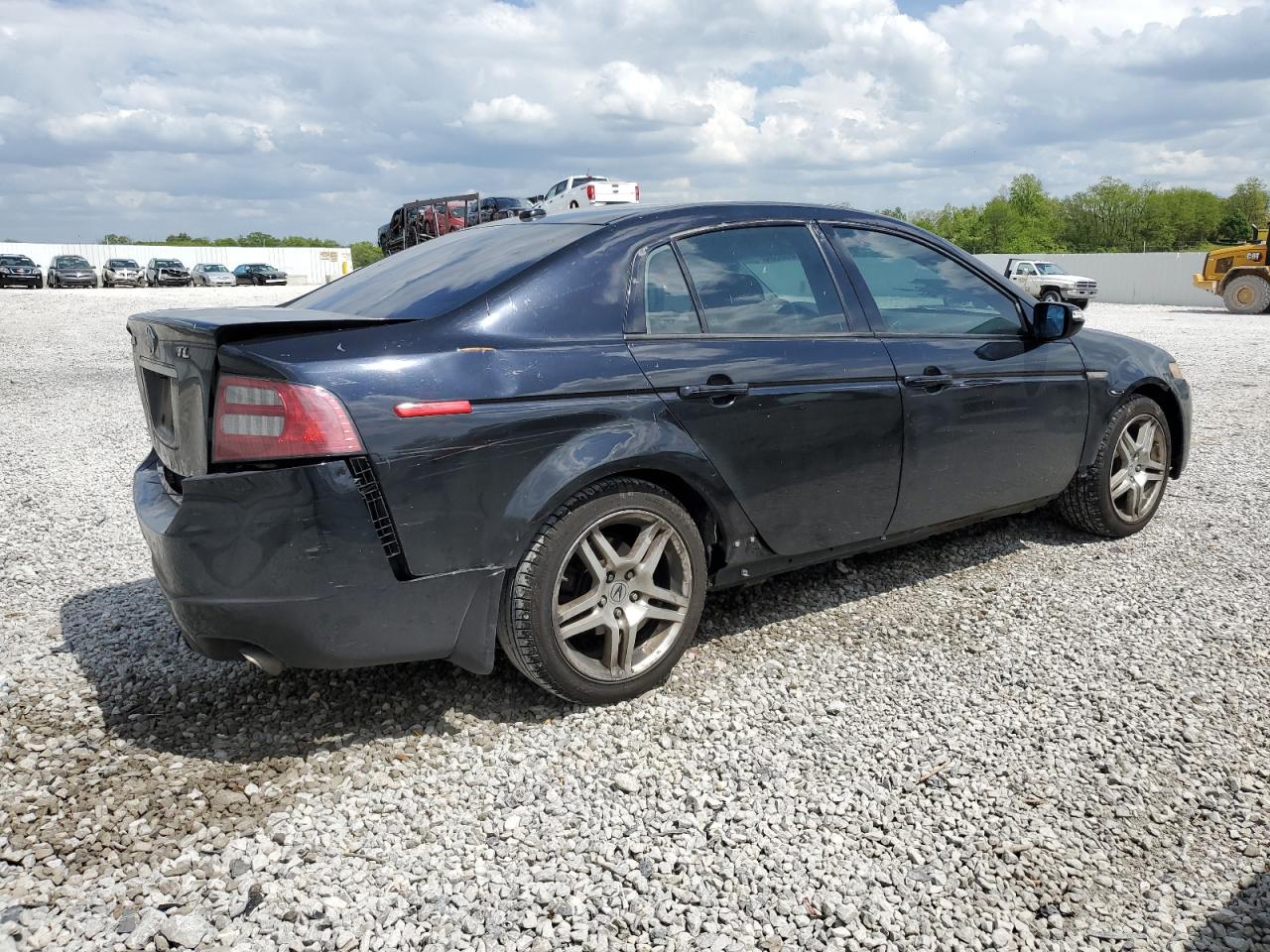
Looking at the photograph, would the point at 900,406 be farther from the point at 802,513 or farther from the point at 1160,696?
the point at 1160,696

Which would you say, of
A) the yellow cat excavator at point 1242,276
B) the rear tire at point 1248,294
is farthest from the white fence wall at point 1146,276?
the rear tire at point 1248,294

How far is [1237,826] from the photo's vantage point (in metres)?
2.61

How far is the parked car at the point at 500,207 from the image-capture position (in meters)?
27.1

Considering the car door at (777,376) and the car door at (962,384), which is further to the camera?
the car door at (962,384)

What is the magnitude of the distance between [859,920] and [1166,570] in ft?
9.96

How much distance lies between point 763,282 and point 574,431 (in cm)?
106

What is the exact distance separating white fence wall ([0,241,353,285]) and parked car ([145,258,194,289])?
10.2 m

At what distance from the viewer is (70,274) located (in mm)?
40750

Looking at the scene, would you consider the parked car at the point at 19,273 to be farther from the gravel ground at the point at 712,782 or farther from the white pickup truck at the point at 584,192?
the gravel ground at the point at 712,782

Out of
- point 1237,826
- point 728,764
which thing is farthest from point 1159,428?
point 728,764

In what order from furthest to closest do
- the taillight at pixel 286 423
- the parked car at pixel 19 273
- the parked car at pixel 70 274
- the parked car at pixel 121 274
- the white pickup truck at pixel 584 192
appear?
the parked car at pixel 121 274
the parked car at pixel 70 274
the parked car at pixel 19 273
the white pickup truck at pixel 584 192
the taillight at pixel 286 423

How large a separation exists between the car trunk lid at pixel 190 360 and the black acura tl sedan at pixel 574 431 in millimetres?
14

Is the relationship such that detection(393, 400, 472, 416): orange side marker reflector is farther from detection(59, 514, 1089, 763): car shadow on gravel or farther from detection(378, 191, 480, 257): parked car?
detection(378, 191, 480, 257): parked car

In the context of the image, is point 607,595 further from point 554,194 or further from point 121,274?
point 121,274
